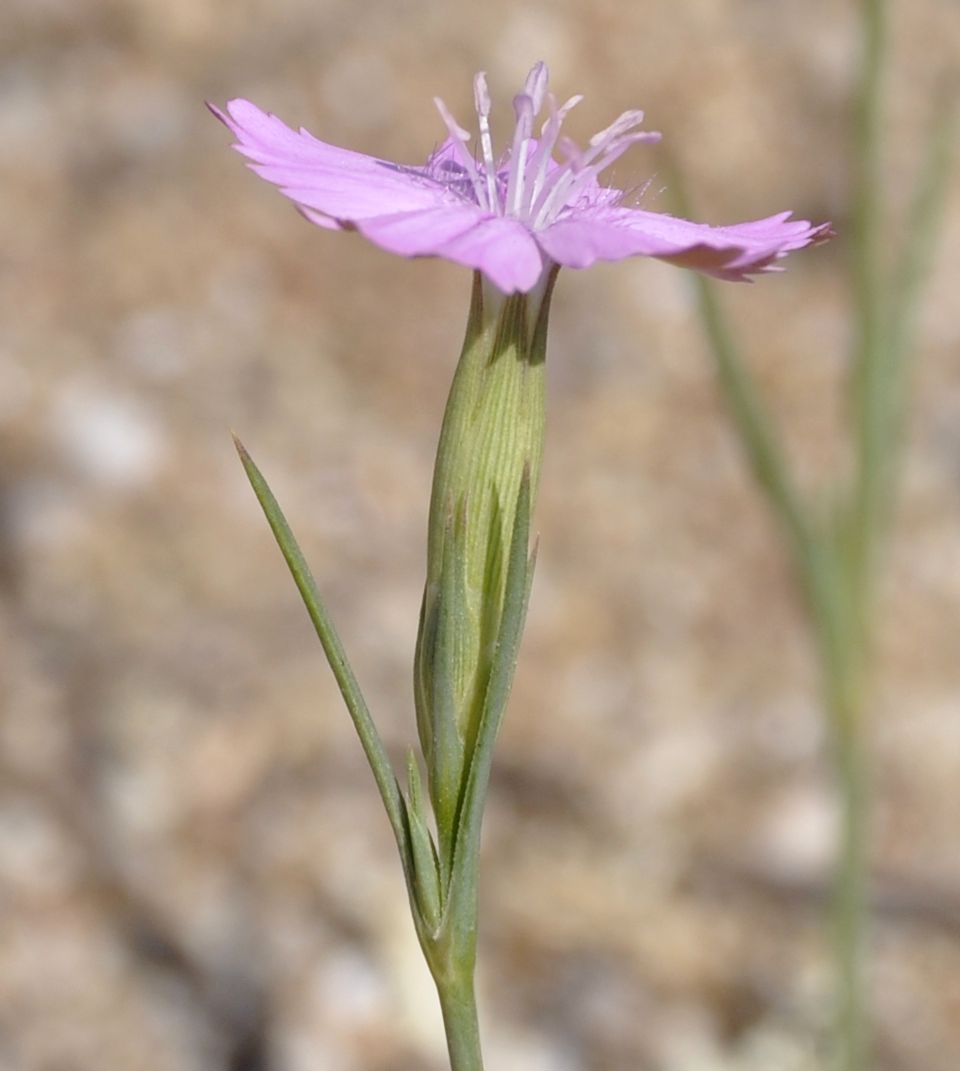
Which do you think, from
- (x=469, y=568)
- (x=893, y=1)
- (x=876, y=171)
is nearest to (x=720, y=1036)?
(x=876, y=171)

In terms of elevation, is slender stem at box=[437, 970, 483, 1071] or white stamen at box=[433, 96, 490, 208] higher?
white stamen at box=[433, 96, 490, 208]

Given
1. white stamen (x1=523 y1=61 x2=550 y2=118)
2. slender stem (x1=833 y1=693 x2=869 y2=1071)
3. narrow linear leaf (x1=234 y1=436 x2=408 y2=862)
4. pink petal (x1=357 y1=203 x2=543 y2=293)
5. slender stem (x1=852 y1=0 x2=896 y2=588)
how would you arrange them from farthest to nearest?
slender stem (x1=833 y1=693 x2=869 y2=1071) → slender stem (x1=852 y1=0 x2=896 y2=588) → white stamen (x1=523 y1=61 x2=550 y2=118) → narrow linear leaf (x1=234 y1=436 x2=408 y2=862) → pink petal (x1=357 y1=203 x2=543 y2=293)

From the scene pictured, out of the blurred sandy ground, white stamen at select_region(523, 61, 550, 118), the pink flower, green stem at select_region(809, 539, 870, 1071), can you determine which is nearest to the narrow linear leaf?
the pink flower

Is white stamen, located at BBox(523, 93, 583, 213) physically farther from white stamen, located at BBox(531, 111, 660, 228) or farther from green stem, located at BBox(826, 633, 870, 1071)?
green stem, located at BBox(826, 633, 870, 1071)

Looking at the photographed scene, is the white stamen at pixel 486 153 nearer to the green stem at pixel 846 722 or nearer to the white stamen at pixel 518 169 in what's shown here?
the white stamen at pixel 518 169

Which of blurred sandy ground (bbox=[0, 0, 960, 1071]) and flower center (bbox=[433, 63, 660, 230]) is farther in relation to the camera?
blurred sandy ground (bbox=[0, 0, 960, 1071])

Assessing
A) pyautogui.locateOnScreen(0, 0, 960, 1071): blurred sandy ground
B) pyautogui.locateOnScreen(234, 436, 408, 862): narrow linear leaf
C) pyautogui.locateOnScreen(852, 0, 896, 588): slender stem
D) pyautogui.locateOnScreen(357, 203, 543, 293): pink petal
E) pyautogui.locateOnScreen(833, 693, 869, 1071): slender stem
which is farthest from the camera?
pyautogui.locateOnScreen(0, 0, 960, 1071): blurred sandy ground
